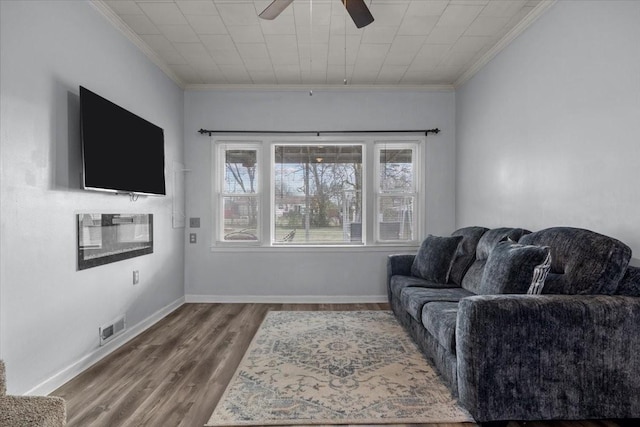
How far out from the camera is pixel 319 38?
352 cm

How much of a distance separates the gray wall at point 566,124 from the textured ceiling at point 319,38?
37 centimetres

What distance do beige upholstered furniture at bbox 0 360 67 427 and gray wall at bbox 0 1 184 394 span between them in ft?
3.02

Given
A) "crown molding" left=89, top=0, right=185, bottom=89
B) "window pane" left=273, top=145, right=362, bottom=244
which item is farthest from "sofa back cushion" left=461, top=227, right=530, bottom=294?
"crown molding" left=89, top=0, right=185, bottom=89

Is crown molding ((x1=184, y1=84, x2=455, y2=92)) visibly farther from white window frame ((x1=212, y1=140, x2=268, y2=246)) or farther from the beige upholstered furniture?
the beige upholstered furniture

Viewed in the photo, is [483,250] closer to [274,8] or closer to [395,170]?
[395,170]

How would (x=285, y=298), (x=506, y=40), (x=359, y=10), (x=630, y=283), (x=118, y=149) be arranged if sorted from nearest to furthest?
(x=630, y=283), (x=359, y=10), (x=118, y=149), (x=506, y=40), (x=285, y=298)

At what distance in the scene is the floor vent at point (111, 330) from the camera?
2968 millimetres

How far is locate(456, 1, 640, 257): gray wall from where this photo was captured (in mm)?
2172

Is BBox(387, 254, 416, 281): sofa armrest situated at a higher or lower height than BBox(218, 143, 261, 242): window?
lower

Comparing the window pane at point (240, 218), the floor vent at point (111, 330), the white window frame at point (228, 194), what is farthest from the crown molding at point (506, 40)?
the floor vent at point (111, 330)

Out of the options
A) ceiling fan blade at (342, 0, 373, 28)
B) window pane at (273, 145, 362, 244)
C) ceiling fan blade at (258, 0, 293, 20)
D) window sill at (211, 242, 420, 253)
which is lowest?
window sill at (211, 242, 420, 253)

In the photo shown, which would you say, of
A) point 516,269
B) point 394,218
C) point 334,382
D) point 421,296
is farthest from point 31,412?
point 394,218

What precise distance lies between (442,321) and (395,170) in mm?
2852

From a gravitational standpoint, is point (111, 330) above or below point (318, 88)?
below
